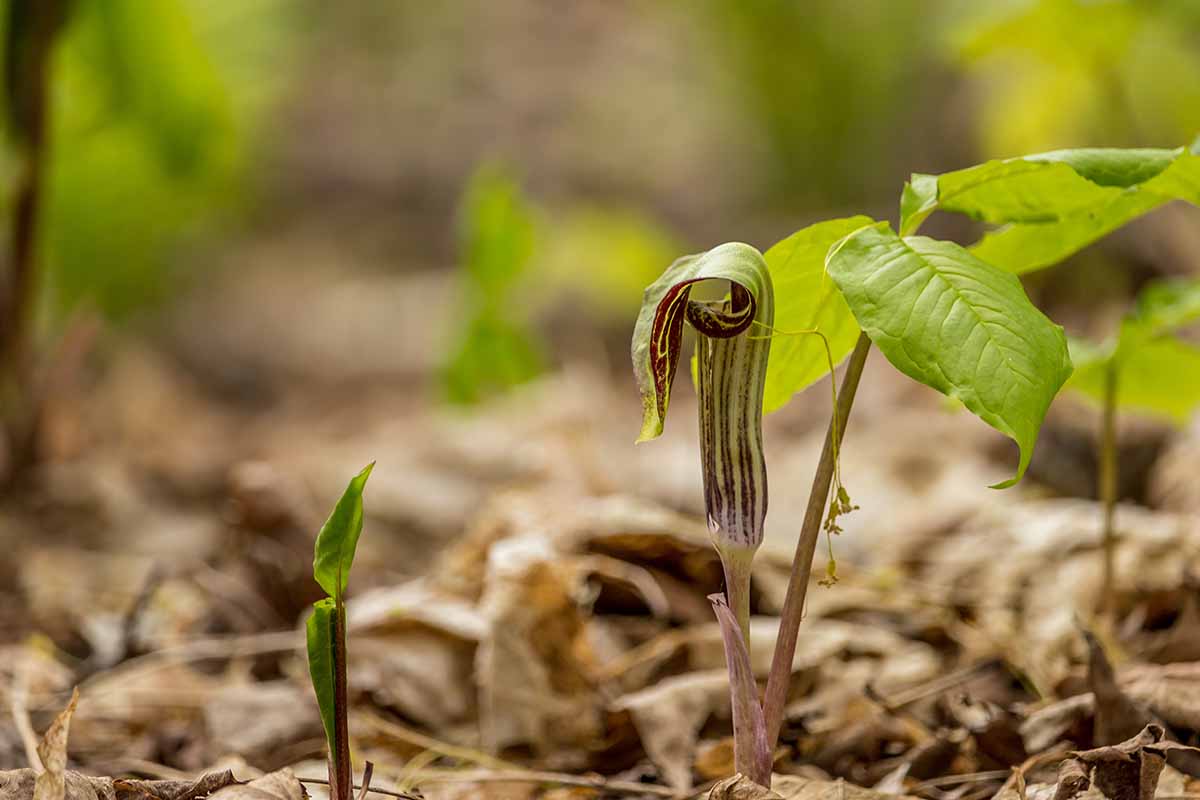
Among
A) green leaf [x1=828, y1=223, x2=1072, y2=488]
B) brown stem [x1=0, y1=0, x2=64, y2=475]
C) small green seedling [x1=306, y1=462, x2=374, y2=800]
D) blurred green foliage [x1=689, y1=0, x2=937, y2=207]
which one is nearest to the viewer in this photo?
green leaf [x1=828, y1=223, x2=1072, y2=488]

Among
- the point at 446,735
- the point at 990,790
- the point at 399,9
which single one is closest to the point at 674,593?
the point at 446,735

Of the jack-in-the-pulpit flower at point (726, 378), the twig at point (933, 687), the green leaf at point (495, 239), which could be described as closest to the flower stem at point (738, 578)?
the jack-in-the-pulpit flower at point (726, 378)

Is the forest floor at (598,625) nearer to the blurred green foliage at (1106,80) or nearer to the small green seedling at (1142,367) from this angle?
the small green seedling at (1142,367)

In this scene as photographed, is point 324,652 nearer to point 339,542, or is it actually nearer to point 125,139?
point 339,542

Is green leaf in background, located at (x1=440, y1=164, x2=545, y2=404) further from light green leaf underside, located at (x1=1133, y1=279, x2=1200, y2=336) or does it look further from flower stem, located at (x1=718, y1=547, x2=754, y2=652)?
flower stem, located at (x1=718, y1=547, x2=754, y2=652)

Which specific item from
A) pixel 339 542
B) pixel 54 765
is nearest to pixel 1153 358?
pixel 339 542

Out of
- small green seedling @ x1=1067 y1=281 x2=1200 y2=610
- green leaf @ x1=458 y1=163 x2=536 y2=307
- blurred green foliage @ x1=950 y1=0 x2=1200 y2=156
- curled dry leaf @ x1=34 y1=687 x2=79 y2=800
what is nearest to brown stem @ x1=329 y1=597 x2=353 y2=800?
curled dry leaf @ x1=34 y1=687 x2=79 y2=800

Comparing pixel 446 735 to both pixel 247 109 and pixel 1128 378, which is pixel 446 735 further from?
pixel 247 109
